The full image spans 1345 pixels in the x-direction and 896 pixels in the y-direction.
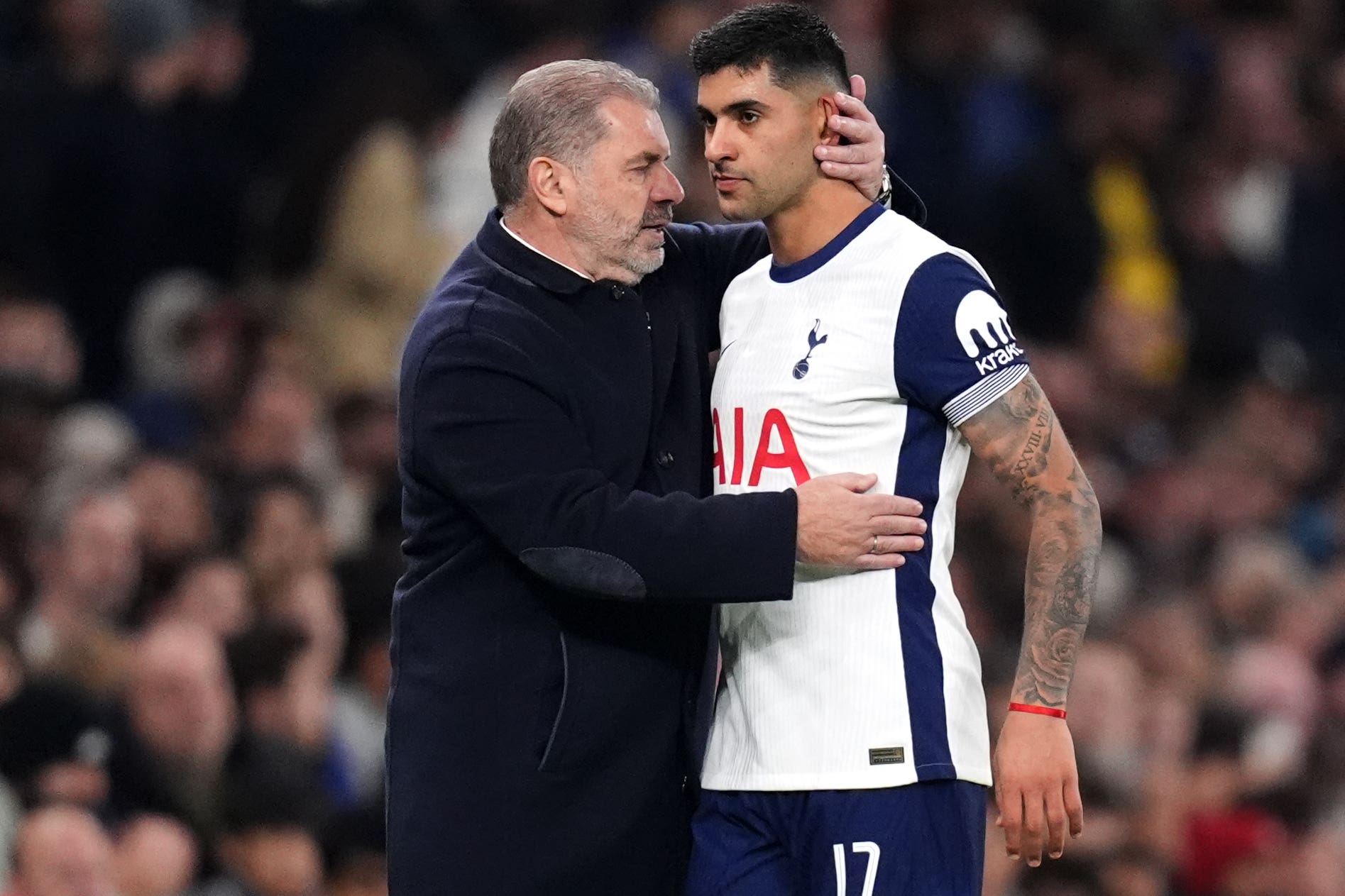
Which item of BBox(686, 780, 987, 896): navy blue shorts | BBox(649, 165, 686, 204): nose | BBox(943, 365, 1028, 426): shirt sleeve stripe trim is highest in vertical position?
BBox(649, 165, 686, 204): nose

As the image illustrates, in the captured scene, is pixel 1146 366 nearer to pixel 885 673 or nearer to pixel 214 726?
pixel 214 726

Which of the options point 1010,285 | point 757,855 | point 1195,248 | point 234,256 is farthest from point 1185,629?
point 757,855

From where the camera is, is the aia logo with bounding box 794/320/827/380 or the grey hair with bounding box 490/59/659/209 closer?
the aia logo with bounding box 794/320/827/380

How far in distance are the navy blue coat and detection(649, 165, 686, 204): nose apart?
0.61ft

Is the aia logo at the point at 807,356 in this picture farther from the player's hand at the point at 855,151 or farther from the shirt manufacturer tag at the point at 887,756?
the shirt manufacturer tag at the point at 887,756

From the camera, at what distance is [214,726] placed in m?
6.21

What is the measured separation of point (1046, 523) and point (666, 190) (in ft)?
3.12

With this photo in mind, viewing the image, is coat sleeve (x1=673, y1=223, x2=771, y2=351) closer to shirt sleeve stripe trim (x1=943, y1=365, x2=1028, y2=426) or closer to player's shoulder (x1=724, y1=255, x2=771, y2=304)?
player's shoulder (x1=724, y1=255, x2=771, y2=304)

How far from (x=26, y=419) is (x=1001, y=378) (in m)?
4.15

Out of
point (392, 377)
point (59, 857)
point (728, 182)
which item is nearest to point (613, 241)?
point (728, 182)

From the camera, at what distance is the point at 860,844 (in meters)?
4.06

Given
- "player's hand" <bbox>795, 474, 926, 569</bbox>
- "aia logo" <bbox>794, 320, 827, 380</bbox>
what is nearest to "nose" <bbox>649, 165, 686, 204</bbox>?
"aia logo" <bbox>794, 320, 827, 380</bbox>

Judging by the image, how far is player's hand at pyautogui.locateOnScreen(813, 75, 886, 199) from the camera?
14.2 ft

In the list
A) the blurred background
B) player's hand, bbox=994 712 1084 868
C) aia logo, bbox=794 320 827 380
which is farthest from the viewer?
the blurred background
